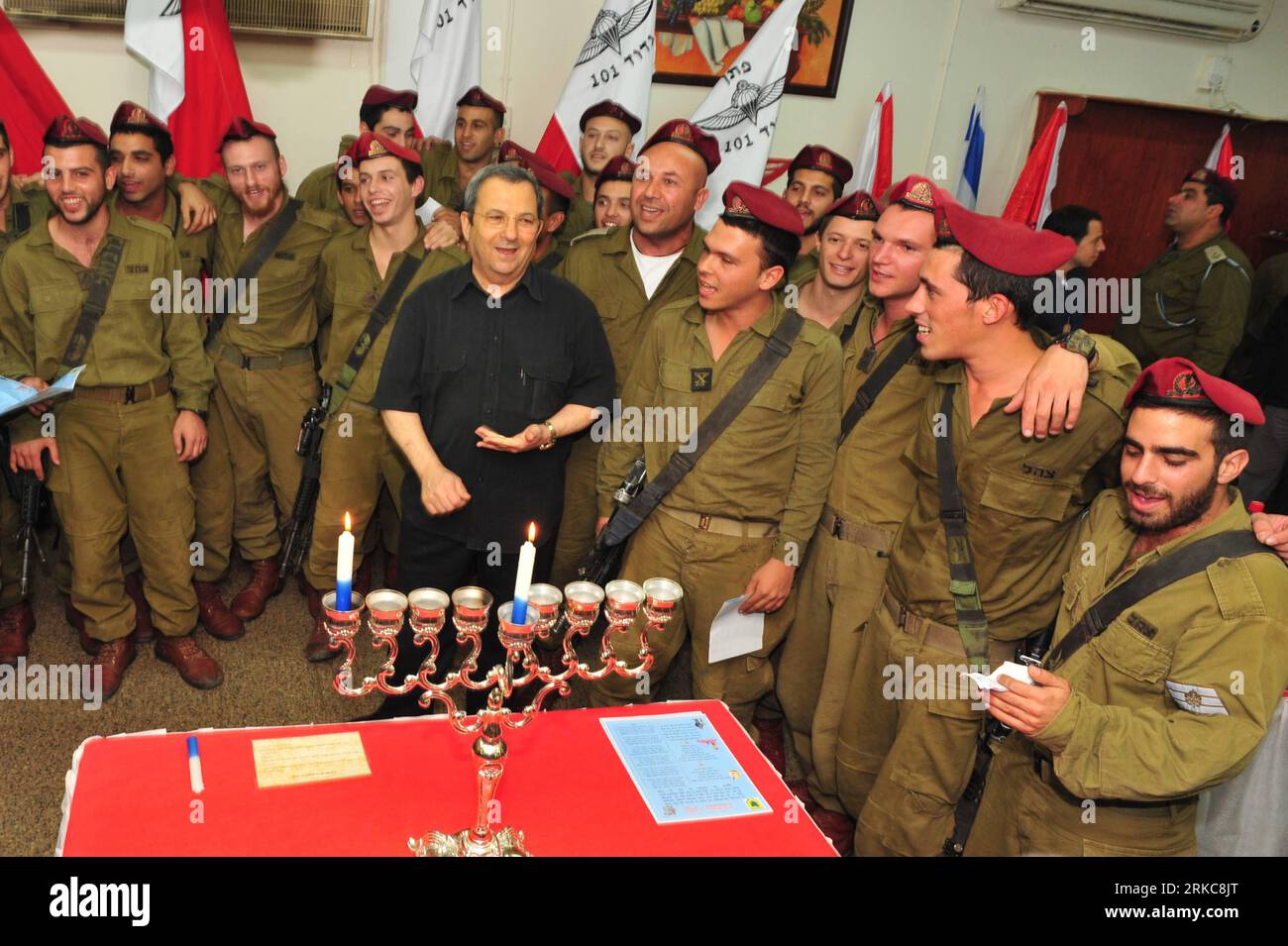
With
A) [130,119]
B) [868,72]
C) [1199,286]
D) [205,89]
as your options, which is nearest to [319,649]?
[130,119]

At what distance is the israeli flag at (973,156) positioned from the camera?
606 centimetres

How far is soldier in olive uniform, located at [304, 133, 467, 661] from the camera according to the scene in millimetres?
3604

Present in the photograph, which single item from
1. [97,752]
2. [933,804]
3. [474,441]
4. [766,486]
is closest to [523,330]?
[474,441]

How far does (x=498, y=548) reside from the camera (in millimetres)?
3002

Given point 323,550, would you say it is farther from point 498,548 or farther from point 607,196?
point 607,196

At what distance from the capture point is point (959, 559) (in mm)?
2537

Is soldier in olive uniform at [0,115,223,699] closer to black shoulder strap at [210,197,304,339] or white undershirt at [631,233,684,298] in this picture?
black shoulder strap at [210,197,304,339]

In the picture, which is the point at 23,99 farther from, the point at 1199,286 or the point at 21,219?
the point at 1199,286

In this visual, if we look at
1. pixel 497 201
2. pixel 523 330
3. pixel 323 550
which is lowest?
pixel 323 550

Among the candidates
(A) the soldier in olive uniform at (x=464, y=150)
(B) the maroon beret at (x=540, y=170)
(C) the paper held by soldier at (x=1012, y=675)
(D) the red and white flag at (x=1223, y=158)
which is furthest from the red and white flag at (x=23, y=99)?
(D) the red and white flag at (x=1223, y=158)

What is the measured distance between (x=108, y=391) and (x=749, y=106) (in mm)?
3307

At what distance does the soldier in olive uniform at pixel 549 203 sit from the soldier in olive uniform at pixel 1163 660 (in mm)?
2386

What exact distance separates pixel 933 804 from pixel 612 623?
1376 mm

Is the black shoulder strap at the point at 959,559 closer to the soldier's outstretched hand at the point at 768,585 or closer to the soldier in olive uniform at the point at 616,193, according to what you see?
the soldier's outstretched hand at the point at 768,585
